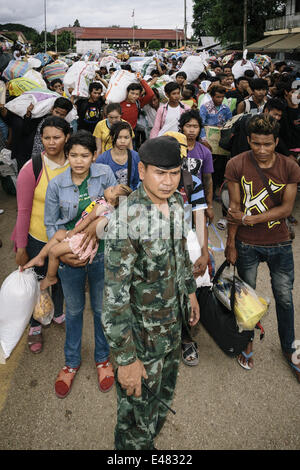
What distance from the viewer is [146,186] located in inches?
60.6

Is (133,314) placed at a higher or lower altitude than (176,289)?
lower

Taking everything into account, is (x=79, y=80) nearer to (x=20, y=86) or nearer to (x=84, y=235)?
(x=20, y=86)

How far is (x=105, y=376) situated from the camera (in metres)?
2.55

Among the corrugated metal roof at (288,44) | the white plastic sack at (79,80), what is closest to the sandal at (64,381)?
the white plastic sack at (79,80)

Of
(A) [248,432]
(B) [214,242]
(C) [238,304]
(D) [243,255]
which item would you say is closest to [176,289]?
(C) [238,304]

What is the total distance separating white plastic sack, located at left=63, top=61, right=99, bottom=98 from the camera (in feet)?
19.0

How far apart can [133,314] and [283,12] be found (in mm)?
42364

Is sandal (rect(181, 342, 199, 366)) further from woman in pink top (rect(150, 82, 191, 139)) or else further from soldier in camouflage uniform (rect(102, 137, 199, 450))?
woman in pink top (rect(150, 82, 191, 139))

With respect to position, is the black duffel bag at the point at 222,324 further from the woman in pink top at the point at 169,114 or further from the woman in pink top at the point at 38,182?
the woman in pink top at the point at 169,114

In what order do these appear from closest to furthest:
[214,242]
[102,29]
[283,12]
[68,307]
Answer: [68,307] < [214,242] < [283,12] < [102,29]

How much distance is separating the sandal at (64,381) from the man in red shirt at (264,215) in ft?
4.71

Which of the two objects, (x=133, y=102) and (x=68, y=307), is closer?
(x=68, y=307)

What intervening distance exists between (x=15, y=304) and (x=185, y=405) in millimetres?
1498

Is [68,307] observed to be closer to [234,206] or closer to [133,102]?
[234,206]
